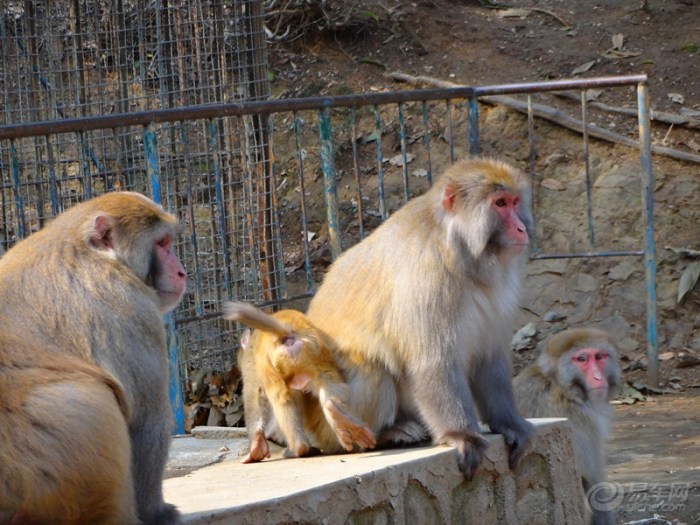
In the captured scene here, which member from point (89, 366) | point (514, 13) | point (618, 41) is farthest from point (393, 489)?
point (514, 13)

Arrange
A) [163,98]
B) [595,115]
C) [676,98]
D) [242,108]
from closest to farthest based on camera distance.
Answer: [242,108]
[163,98]
[595,115]
[676,98]

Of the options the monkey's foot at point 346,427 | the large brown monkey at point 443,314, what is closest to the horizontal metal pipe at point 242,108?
the large brown monkey at point 443,314

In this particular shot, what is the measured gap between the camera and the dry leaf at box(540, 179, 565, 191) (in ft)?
38.3

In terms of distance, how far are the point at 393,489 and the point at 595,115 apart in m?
7.92

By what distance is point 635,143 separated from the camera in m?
11.7

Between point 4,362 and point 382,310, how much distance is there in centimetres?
217

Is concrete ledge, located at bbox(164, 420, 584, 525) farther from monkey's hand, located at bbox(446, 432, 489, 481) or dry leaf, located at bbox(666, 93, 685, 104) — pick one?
dry leaf, located at bbox(666, 93, 685, 104)

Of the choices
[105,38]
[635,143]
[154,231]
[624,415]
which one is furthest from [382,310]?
[635,143]

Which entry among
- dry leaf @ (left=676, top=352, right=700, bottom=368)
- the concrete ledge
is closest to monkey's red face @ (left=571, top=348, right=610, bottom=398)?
the concrete ledge

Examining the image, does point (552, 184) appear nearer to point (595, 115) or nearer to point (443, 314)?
point (595, 115)

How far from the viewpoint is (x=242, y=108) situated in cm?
753

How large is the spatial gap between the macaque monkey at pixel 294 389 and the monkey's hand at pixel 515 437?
71 centimetres

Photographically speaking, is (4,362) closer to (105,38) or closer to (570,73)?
(105,38)

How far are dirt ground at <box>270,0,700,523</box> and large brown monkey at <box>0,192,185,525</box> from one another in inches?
159
